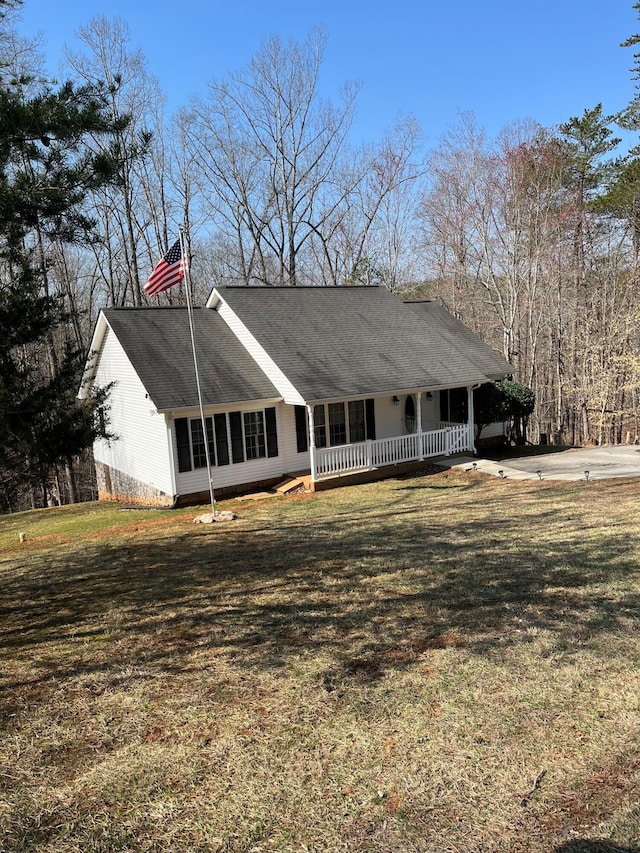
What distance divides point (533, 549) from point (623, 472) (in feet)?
28.1

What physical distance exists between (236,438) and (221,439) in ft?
1.47

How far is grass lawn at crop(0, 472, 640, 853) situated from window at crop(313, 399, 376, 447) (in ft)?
27.4

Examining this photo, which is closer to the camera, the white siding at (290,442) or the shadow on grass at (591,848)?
the shadow on grass at (591,848)

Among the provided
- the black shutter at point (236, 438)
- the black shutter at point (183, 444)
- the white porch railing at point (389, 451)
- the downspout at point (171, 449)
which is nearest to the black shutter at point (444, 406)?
the white porch railing at point (389, 451)

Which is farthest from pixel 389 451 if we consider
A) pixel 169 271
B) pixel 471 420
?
pixel 169 271

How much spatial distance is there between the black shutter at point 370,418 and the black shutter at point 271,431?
3096mm

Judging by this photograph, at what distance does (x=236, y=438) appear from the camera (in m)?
16.1

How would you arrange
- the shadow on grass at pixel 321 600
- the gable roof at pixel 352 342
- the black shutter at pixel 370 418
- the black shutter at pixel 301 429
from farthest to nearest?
the black shutter at pixel 370 418
the black shutter at pixel 301 429
the gable roof at pixel 352 342
the shadow on grass at pixel 321 600

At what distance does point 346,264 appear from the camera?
117 ft

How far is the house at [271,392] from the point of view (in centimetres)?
1570

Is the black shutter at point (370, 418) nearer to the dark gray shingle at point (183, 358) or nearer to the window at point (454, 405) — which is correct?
the dark gray shingle at point (183, 358)

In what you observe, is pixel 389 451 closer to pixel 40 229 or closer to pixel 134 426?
pixel 134 426

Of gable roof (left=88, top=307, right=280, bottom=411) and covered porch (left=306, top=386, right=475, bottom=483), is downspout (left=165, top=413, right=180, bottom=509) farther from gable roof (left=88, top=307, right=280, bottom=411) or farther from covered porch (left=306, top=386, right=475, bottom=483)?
covered porch (left=306, top=386, right=475, bottom=483)

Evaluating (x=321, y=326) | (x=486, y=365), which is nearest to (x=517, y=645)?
(x=321, y=326)
